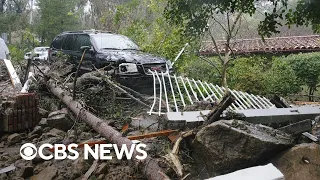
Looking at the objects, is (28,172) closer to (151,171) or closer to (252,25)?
(151,171)

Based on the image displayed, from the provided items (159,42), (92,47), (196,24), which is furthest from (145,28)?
(196,24)

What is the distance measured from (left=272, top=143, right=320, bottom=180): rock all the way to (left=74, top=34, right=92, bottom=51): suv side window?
6.47m

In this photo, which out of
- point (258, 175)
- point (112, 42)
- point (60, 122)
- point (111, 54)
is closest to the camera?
point (258, 175)

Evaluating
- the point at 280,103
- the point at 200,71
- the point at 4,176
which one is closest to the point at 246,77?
the point at 200,71

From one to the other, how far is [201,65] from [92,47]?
4487 mm

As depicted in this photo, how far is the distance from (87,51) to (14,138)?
12.7 ft

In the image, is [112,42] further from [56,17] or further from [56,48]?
[56,17]

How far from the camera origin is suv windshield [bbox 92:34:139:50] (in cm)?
889

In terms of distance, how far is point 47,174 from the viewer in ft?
13.7

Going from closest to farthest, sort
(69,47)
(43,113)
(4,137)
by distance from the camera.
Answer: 1. (4,137)
2. (43,113)
3. (69,47)

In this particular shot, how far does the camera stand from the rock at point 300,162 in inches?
144

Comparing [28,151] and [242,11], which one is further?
[242,11]

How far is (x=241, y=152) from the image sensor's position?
3.88 metres

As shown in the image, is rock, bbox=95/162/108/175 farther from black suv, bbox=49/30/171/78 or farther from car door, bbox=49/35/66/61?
car door, bbox=49/35/66/61
